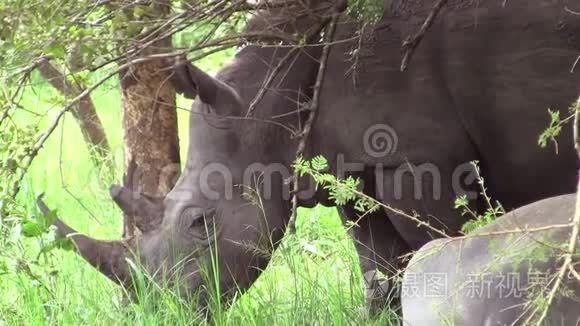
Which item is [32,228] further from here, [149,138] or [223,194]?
[149,138]

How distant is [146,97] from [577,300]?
8.95 feet

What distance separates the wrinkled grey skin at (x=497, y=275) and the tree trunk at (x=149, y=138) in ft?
7.85

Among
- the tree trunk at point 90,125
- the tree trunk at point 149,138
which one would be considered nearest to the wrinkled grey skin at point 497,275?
the tree trunk at point 149,138

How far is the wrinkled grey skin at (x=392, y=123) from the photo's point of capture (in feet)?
15.4

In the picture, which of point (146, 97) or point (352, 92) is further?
point (146, 97)

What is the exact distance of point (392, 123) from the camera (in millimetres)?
4781

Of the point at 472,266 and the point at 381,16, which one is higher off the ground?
the point at 381,16

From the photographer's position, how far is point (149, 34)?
4.38 meters

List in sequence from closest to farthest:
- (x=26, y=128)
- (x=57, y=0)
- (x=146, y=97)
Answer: (x=57, y=0) < (x=26, y=128) < (x=146, y=97)

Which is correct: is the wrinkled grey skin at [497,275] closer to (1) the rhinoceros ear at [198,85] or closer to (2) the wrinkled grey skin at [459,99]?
(2) the wrinkled grey skin at [459,99]

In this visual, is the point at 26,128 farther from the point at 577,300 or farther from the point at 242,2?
the point at 577,300

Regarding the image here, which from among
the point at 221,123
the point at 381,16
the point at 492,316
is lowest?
the point at 492,316

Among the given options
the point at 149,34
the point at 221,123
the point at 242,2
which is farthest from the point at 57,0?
the point at 221,123

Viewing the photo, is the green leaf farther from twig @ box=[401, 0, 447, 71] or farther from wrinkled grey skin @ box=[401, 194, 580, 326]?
wrinkled grey skin @ box=[401, 194, 580, 326]
